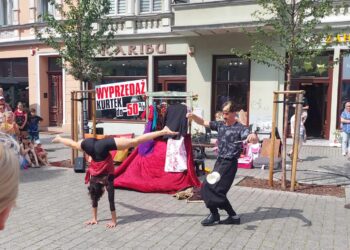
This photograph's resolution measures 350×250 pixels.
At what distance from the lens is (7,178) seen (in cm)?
134

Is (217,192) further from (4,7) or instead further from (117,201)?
(4,7)

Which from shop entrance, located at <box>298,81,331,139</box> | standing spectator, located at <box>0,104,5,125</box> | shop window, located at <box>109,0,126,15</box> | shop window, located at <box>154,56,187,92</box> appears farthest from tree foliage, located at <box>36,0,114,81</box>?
shop entrance, located at <box>298,81,331,139</box>

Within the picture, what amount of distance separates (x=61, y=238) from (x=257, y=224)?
2751mm

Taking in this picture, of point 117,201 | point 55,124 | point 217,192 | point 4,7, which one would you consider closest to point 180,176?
point 117,201

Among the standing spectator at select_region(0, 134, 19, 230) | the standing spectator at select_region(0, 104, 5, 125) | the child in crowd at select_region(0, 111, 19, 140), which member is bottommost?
the child in crowd at select_region(0, 111, 19, 140)

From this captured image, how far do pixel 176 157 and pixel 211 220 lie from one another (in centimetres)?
223

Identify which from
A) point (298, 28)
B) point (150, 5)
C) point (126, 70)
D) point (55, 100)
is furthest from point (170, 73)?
point (298, 28)

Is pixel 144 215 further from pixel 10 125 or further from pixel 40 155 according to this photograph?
pixel 40 155

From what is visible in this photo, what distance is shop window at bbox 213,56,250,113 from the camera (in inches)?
600

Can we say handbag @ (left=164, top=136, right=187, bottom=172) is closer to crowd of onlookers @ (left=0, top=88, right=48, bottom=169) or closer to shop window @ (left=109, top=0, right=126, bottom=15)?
crowd of onlookers @ (left=0, top=88, right=48, bottom=169)

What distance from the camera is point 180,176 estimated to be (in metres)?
7.82

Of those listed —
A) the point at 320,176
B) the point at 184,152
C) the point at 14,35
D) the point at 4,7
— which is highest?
the point at 4,7

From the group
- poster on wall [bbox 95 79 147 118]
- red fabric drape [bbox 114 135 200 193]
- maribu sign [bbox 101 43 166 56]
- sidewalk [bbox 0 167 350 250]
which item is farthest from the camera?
maribu sign [bbox 101 43 166 56]

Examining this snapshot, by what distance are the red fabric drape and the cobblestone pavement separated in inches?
8.9
